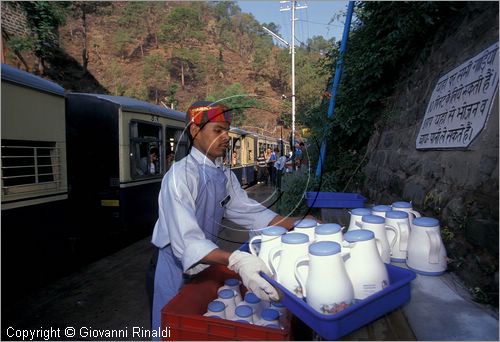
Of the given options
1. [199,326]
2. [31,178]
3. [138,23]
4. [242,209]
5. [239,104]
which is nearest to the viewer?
[199,326]

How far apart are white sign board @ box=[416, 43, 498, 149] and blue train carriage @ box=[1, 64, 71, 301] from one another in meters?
4.68

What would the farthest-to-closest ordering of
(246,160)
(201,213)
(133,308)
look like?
(246,160), (133,308), (201,213)

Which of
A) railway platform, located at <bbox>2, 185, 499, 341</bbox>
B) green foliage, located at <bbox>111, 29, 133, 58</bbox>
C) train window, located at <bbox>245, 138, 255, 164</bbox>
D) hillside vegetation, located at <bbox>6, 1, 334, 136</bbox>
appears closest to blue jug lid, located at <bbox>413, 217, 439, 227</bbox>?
railway platform, located at <bbox>2, 185, 499, 341</bbox>

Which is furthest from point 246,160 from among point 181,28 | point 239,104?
point 181,28

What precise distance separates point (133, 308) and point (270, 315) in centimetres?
326

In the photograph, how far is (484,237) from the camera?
193 centimetres

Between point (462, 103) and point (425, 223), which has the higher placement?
point (462, 103)

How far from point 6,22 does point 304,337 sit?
17808mm

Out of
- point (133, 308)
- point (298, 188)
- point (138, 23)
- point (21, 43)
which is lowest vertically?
point (133, 308)

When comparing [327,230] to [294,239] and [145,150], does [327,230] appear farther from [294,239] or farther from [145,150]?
[145,150]

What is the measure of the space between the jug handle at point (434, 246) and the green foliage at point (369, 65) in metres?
2.80

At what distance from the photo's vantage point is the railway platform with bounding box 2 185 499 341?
1.33m

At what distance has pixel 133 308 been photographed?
167 inches

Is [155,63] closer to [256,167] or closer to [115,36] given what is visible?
[115,36]
